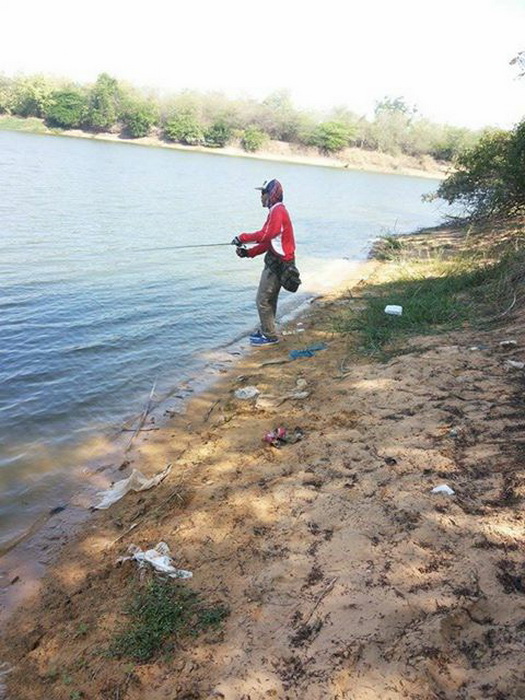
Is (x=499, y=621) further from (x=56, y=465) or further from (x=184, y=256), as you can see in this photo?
(x=184, y=256)

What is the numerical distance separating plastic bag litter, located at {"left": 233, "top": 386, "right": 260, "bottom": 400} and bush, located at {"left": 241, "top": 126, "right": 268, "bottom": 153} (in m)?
68.0

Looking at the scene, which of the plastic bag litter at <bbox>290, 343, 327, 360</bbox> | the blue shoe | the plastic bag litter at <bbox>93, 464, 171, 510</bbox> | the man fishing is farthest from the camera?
the blue shoe

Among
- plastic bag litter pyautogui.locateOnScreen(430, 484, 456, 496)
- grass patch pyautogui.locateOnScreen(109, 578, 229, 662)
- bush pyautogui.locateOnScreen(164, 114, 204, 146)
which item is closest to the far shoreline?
bush pyautogui.locateOnScreen(164, 114, 204, 146)

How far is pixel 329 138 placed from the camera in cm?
7375

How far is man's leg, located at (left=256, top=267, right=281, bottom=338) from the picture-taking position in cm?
757

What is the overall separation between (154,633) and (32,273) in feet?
30.7

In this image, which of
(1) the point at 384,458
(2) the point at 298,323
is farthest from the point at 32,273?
(1) the point at 384,458

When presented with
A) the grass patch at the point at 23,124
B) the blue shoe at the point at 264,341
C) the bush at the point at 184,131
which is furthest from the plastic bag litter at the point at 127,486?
the bush at the point at 184,131

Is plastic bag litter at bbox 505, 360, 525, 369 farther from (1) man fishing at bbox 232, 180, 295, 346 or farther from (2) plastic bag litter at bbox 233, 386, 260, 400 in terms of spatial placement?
(1) man fishing at bbox 232, 180, 295, 346

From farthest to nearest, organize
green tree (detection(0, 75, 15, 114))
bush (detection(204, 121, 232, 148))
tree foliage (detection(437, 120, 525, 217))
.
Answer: bush (detection(204, 121, 232, 148)) → green tree (detection(0, 75, 15, 114)) → tree foliage (detection(437, 120, 525, 217))

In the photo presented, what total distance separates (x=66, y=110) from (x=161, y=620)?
71031 millimetres

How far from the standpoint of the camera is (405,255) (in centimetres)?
1494

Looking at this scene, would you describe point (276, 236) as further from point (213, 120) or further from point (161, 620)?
point (213, 120)

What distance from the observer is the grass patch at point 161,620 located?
260 cm
